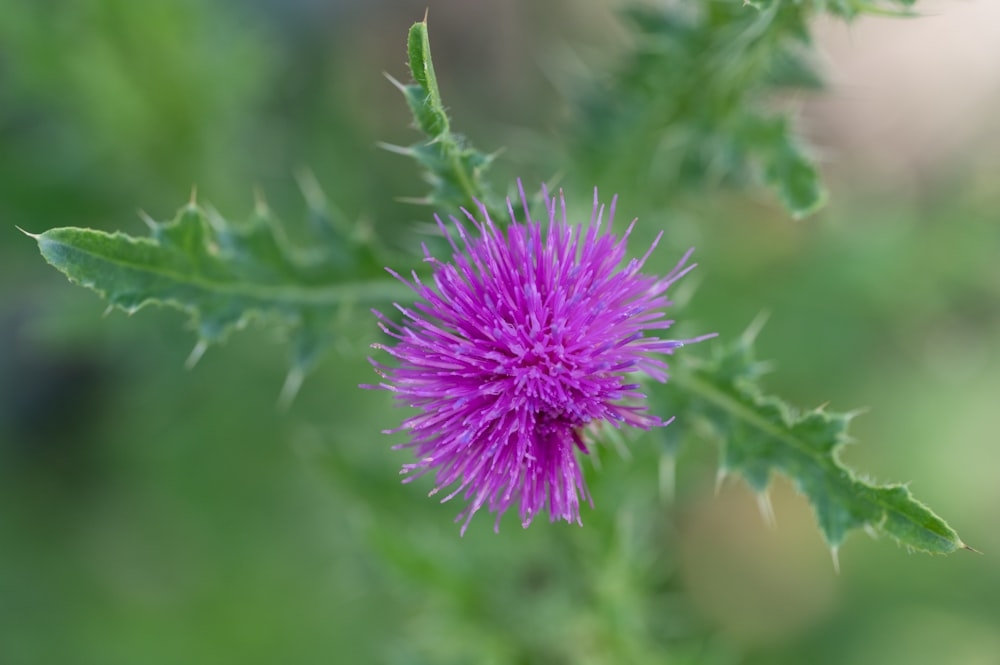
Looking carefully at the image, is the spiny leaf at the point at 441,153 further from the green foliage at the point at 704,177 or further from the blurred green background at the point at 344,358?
the blurred green background at the point at 344,358

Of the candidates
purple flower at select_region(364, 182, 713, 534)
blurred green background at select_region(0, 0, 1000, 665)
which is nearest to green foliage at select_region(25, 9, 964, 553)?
purple flower at select_region(364, 182, 713, 534)

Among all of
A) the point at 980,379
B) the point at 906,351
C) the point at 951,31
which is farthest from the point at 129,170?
the point at 951,31

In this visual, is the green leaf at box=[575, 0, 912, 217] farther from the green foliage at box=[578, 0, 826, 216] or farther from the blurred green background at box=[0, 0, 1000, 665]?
the blurred green background at box=[0, 0, 1000, 665]

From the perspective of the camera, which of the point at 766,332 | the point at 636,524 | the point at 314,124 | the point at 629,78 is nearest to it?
the point at 629,78

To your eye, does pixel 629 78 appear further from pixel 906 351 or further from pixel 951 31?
pixel 951 31

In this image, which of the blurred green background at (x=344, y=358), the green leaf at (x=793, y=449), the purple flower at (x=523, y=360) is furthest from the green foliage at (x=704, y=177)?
the blurred green background at (x=344, y=358)

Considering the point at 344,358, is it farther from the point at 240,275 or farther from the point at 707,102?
the point at 707,102

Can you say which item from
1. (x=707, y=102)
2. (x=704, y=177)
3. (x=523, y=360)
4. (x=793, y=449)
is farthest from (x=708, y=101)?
(x=523, y=360)
